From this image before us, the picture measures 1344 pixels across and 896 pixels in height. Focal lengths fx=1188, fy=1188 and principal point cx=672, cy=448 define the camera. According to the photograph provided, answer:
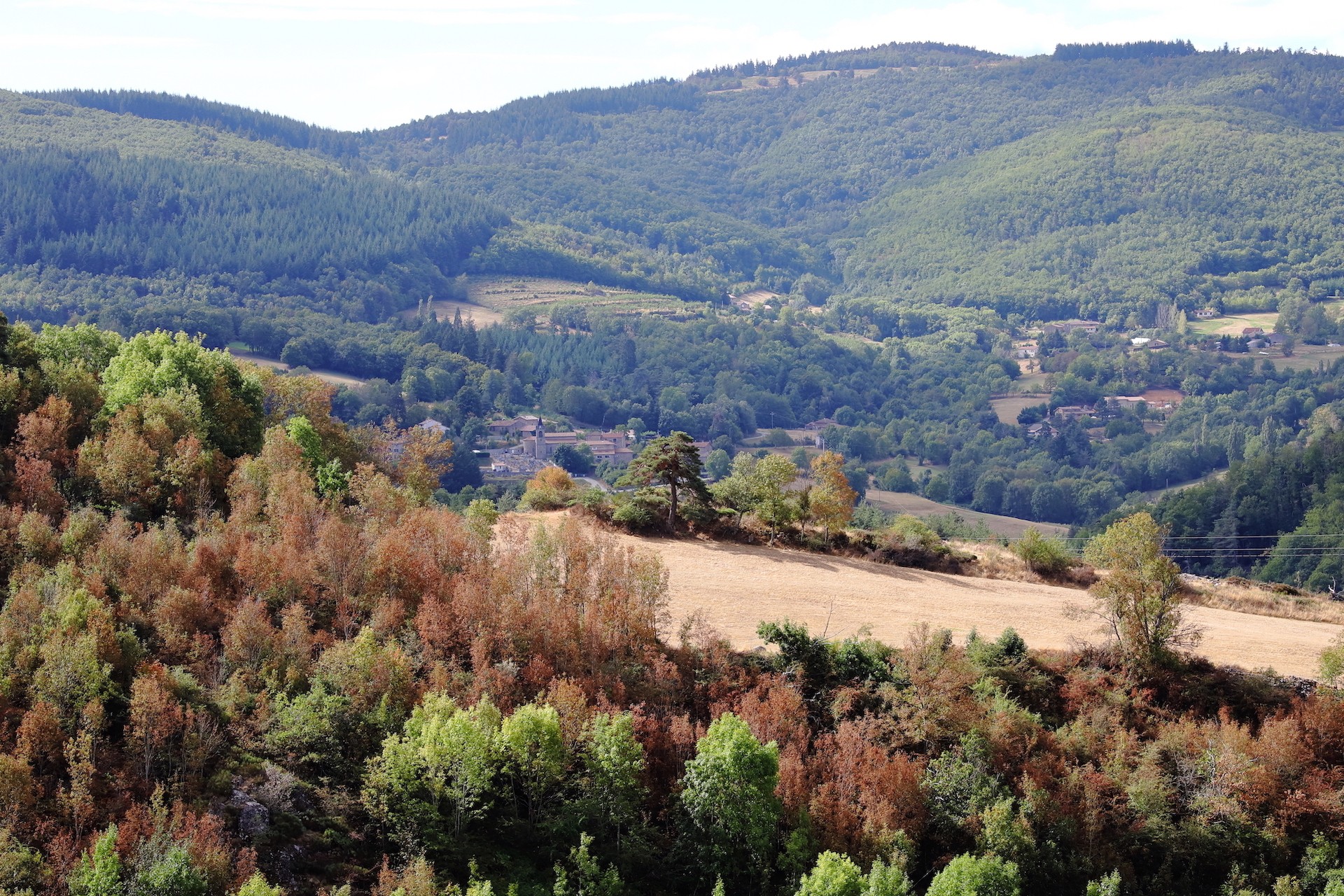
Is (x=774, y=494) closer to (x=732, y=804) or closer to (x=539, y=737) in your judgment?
(x=732, y=804)

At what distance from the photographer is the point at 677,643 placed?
3030 centimetres

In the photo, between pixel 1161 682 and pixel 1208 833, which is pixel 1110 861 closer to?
pixel 1208 833

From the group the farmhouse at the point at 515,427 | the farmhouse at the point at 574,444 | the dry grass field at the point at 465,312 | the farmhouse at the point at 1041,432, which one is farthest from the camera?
the dry grass field at the point at 465,312

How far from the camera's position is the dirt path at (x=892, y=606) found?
104ft

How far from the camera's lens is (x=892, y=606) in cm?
3447

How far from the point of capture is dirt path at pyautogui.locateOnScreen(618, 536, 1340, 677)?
104 feet

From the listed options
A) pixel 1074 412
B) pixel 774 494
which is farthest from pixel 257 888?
pixel 1074 412

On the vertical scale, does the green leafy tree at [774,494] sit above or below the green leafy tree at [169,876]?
above

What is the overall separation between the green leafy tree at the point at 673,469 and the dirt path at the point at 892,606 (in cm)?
237

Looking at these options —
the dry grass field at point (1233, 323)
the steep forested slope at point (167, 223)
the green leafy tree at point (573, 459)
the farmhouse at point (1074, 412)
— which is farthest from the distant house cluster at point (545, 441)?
the dry grass field at point (1233, 323)

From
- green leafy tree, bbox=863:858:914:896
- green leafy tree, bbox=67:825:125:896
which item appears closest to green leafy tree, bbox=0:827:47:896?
green leafy tree, bbox=67:825:125:896

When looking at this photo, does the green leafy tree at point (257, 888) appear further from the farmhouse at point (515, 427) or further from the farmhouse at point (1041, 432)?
the farmhouse at point (1041, 432)

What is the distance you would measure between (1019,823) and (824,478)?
1678 centimetres

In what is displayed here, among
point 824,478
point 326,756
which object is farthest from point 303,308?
point 326,756
